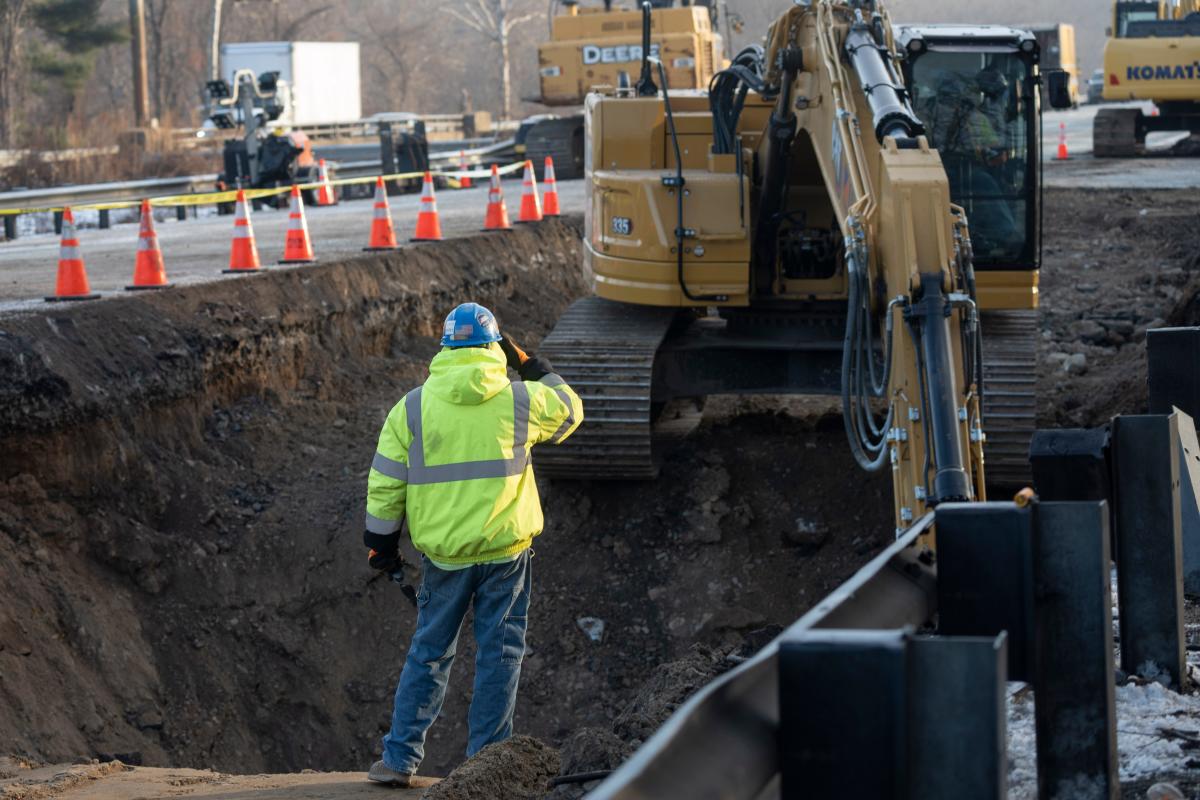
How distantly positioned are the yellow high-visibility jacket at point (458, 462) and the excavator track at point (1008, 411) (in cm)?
388

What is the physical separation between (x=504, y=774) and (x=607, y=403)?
444cm

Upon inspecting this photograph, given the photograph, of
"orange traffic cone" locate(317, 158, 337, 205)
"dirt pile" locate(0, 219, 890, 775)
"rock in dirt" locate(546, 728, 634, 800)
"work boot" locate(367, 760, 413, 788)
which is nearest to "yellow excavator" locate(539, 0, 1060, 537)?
"dirt pile" locate(0, 219, 890, 775)

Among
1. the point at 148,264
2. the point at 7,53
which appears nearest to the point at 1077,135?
the point at 7,53

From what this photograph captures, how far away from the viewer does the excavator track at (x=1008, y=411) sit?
9195 millimetres

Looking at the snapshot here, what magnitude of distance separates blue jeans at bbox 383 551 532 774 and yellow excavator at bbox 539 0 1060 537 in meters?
2.04

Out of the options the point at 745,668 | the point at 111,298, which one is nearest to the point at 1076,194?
the point at 111,298

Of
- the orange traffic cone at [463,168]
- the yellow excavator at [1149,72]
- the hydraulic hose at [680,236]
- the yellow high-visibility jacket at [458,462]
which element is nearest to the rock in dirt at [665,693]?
the yellow high-visibility jacket at [458,462]

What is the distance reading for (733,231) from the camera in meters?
9.70

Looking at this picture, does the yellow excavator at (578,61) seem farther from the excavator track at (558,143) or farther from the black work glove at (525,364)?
the black work glove at (525,364)

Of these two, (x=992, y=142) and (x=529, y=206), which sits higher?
(x=992, y=142)

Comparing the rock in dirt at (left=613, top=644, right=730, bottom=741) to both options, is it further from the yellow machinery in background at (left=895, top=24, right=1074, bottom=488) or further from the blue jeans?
the yellow machinery in background at (left=895, top=24, right=1074, bottom=488)

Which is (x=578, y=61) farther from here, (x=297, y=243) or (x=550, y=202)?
(x=297, y=243)

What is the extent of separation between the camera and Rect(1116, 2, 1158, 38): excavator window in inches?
1110

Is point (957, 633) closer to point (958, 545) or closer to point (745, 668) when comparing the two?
point (958, 545)
